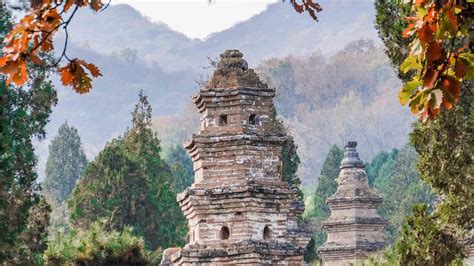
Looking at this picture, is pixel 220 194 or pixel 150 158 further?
pixel 150 158

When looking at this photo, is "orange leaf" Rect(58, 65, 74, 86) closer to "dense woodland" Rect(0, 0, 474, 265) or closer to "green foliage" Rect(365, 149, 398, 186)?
"dense woodland" Rect(0, 0, 474, 265)

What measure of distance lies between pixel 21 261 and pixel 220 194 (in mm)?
4886

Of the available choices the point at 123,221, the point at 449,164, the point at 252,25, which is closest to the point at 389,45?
the point at 449,164

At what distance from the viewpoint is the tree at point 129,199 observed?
44.8m

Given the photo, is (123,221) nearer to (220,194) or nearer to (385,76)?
(220,194)

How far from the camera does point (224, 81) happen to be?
957 inches

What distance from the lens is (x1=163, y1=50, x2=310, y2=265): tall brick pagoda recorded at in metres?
22.7

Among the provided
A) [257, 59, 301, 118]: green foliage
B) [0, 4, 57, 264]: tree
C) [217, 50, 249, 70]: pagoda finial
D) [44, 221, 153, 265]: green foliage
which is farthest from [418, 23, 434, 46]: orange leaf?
[257, 59, 301, 118]: green foliage

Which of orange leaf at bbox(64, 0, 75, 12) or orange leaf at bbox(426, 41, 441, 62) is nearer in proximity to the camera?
orange leaf at bbox(426, 41, 441, 62)

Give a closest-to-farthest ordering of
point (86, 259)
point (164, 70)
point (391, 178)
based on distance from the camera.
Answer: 1. point (86, 259)
2. point (391, 178)
3. point (164, 70)

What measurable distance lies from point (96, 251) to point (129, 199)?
44.2 feet

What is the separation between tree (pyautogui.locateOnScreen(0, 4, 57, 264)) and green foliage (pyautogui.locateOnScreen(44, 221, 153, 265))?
9.78ft

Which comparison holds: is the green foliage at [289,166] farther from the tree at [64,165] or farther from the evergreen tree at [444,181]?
the evergreen tree at [444,181]

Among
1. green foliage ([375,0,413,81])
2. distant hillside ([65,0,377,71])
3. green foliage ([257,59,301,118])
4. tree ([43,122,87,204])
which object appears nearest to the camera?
green foliage ([375,0,413,81])
